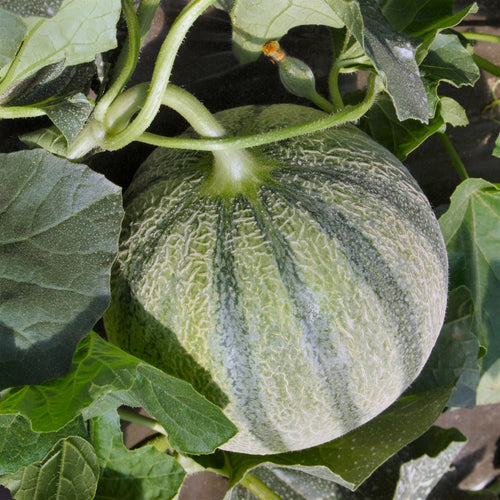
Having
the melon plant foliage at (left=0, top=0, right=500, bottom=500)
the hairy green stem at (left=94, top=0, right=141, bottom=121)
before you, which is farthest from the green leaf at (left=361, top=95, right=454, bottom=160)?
the hairy green stem at (left=94, top=0, right=141, bottom=121)

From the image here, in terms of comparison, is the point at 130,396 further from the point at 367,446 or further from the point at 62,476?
the point at 367,446

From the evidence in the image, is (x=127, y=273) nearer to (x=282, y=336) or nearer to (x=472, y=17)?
(x=282, y=336)

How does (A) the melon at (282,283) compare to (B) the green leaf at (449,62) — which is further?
(B) the green leaf at (449,62)

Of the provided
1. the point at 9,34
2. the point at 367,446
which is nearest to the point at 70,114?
the point at 9,34

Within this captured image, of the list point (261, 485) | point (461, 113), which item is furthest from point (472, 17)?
point (261, 485)

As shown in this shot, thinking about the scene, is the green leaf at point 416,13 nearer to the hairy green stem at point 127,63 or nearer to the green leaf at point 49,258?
the hairy green stem at point 127,63

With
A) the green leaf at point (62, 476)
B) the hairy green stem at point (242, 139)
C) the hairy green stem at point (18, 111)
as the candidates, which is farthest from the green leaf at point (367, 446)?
the hairy green stem at point (18, 111)

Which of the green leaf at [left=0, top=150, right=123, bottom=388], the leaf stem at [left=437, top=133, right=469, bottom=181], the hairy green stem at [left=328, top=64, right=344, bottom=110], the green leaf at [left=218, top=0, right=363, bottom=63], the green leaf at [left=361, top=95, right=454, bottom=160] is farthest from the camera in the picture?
the leaf stem at [left=437, top=133, right=469, bottom=181]

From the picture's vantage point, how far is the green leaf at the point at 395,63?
828 millimetres

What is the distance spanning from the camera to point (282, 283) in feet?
2.83

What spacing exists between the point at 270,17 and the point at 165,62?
276 millimetres

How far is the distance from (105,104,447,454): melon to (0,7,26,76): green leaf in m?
0.27

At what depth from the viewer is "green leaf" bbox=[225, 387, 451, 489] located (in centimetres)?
112

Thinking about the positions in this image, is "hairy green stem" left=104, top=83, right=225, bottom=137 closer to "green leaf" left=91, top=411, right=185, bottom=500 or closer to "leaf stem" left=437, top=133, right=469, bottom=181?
"green leaf" left=91, top=411, right=185, bottom=500
